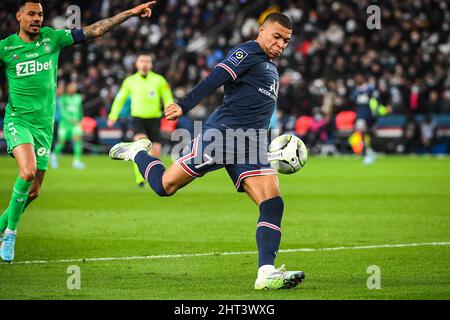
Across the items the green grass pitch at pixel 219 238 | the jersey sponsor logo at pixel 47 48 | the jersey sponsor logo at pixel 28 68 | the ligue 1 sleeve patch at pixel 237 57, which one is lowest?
the green grass pitch at pixel 219 238

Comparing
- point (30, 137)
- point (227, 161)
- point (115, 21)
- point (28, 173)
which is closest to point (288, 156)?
point (227, 161)

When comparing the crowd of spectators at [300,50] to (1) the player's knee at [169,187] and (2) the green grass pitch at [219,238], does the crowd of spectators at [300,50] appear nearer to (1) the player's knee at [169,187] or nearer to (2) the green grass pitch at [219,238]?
(2) the green grass pitch at [219,238]

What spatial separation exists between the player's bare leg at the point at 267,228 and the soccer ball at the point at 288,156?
29 cm

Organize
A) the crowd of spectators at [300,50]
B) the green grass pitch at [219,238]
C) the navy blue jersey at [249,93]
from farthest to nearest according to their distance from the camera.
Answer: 1. the crowd of spectators at [300,50]
2. the navy blue jersey at [249,93]
3. the green grass pitch at [219,238]

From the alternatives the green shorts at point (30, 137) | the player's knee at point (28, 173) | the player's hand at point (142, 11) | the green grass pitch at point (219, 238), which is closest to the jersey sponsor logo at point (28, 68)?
the green shorts at point (30, 137)

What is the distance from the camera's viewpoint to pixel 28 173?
966 centimetres

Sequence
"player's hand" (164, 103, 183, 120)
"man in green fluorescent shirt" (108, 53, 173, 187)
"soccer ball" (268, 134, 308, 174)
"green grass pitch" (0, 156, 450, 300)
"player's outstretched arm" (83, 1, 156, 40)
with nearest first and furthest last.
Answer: "player's hand" (164, 103, 183, 120) → "green grass pitch" (0, 156, 450, 300) → "soccer ball" (268, 134, 308, 174) → "player's outstretched arm" (83, 1, 156, 40) → "man in green fluorescent shirt" (108, 53, 173, 187)

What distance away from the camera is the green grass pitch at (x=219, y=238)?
8.34 m

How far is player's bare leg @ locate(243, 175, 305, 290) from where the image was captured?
26.7 ft

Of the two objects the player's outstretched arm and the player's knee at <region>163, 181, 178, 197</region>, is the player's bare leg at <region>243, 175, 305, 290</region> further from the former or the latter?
the player's outstretched arm

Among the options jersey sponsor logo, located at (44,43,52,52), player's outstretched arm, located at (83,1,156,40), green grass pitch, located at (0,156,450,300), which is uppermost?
player's outstretched arm, located at (83,1,156,40)

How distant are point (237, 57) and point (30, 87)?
2.75 meters

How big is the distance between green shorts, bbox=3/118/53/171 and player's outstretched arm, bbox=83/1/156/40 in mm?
1142

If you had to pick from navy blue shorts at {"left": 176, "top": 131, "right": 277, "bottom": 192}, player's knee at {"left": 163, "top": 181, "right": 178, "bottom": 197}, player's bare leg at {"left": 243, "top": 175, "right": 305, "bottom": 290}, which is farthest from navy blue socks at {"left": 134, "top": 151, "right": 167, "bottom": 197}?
player's bare leg at {"left": 243, "top": 175, "right": 305, "bottom": 290}
